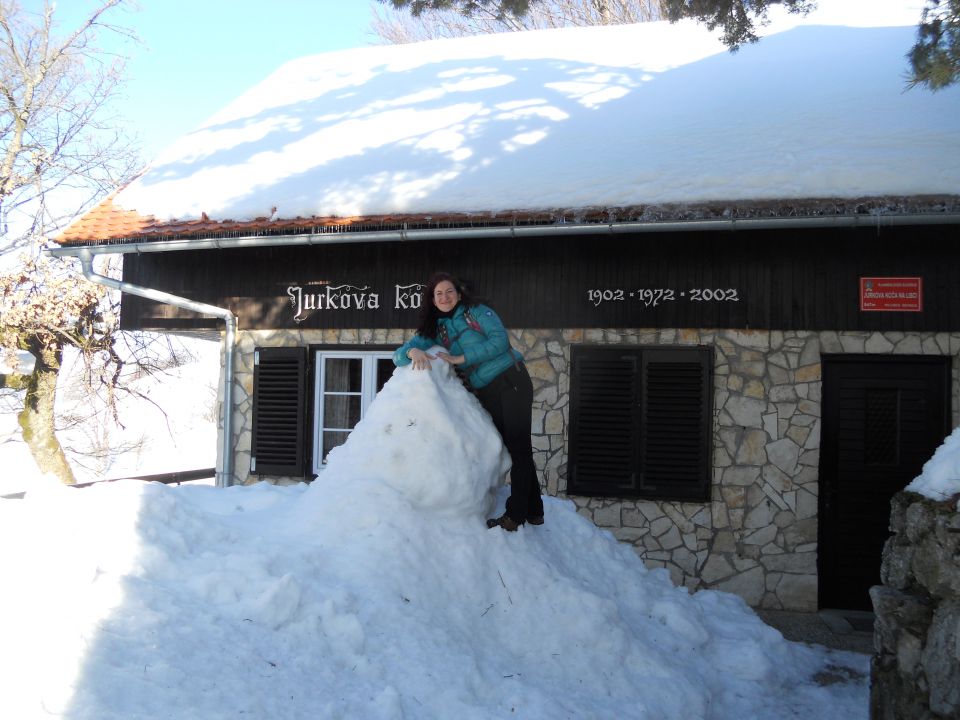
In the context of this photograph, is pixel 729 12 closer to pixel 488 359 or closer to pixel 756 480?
pixel 488 359

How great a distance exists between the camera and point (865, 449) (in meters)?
6.64

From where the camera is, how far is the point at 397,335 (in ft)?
24.6

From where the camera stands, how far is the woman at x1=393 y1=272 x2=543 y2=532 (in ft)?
13.8

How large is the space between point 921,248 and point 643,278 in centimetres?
237

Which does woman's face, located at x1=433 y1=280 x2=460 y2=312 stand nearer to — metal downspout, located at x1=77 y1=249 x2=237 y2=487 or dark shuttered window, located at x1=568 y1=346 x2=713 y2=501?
dark shuttered window, located at x1=568 y1=346 x2=713 y2=501

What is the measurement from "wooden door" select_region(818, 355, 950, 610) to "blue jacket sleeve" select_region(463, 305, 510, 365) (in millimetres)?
3834

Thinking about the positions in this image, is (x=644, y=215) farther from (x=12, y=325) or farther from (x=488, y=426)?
(x=12, y=325)

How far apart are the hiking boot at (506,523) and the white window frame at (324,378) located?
141 inches

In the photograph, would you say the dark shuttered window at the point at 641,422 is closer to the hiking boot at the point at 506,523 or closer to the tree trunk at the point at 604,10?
the hiking boot at the point at 506,523

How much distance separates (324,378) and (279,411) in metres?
0.60

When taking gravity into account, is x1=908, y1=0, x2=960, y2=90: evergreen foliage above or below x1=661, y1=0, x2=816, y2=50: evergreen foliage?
below

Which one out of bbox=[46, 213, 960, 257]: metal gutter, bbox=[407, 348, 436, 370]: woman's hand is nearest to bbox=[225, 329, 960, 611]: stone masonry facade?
bbox=[46, 213, 960, 257]: metal gutter

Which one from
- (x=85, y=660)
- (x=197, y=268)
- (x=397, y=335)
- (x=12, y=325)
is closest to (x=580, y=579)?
(x=85, y=660)

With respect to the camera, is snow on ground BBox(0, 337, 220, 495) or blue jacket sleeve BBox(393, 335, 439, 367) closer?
blue jacket sleeve BBox(393, 335, 439, 367)
